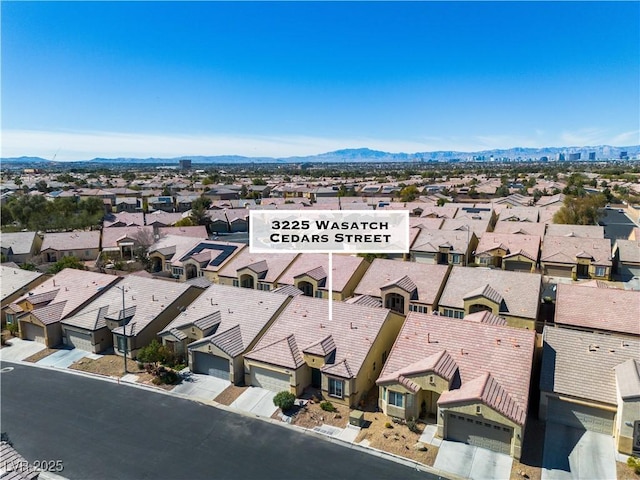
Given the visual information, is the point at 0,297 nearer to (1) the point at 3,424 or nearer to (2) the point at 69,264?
(2) the point at 69,264

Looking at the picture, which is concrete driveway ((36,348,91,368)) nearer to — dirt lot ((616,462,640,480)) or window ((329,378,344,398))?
window ((329,378,344,398))

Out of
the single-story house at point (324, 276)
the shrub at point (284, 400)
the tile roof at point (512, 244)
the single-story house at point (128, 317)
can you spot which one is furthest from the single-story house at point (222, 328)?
the tile roof at point (512, 244)

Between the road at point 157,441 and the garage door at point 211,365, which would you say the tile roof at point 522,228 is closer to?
the garage door at point 211,365

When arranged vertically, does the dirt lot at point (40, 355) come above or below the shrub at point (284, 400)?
below

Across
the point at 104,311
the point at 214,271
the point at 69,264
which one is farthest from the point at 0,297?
the point at 214,271

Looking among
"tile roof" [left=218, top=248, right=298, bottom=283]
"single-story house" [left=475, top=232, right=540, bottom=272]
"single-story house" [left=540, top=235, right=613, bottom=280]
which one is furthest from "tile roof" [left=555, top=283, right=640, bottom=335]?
"tile roof" [left=218, top=248, right=298, bottom=283]

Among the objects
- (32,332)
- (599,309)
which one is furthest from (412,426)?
(32,332)

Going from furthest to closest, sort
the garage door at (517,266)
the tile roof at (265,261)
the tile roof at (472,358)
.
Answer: the garage door at (517,266) < the tile roof at (265,261) < the tile roof at (472,358)
